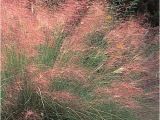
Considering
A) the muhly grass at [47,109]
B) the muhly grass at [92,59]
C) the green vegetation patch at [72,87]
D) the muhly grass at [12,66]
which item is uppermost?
the muhly grass at [12,66]

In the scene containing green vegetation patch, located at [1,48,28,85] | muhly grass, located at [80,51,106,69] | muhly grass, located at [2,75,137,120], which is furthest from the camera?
muhly grass, located at [80,51,106,69]

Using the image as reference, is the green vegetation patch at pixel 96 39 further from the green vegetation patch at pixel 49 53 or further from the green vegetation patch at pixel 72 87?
the green vegetation patch at pixel 72 87

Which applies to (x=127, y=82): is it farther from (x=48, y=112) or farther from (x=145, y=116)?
(x=48, y=112)

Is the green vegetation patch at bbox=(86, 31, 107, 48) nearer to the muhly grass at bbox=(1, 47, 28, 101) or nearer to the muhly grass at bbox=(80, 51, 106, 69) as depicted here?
the muhly grass at bbox=(80, 51, 106, 69)

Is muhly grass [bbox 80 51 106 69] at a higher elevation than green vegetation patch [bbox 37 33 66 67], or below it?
below

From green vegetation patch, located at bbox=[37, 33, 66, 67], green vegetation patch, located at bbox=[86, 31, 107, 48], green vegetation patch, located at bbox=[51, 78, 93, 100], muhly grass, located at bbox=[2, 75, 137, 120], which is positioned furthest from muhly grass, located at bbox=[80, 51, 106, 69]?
muhly grass, located at bbox=[2, 75, 137, 120]

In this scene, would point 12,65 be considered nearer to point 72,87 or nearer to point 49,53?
point 49,53

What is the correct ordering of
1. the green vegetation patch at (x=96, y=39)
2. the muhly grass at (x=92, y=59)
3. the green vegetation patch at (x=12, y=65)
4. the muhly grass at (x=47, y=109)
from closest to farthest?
the muhly grass at (x=47, y=109)
the green vegetation patch at (x=12, y=65)
the muhly grass at (x=92, y=59)
the green vegetation patch at (x=96, y=39)

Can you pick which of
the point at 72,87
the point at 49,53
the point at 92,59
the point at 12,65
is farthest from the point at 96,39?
the point at 12,65

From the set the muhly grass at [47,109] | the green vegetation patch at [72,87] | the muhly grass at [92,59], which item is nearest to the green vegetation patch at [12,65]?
the muhly grass at [47,109]
